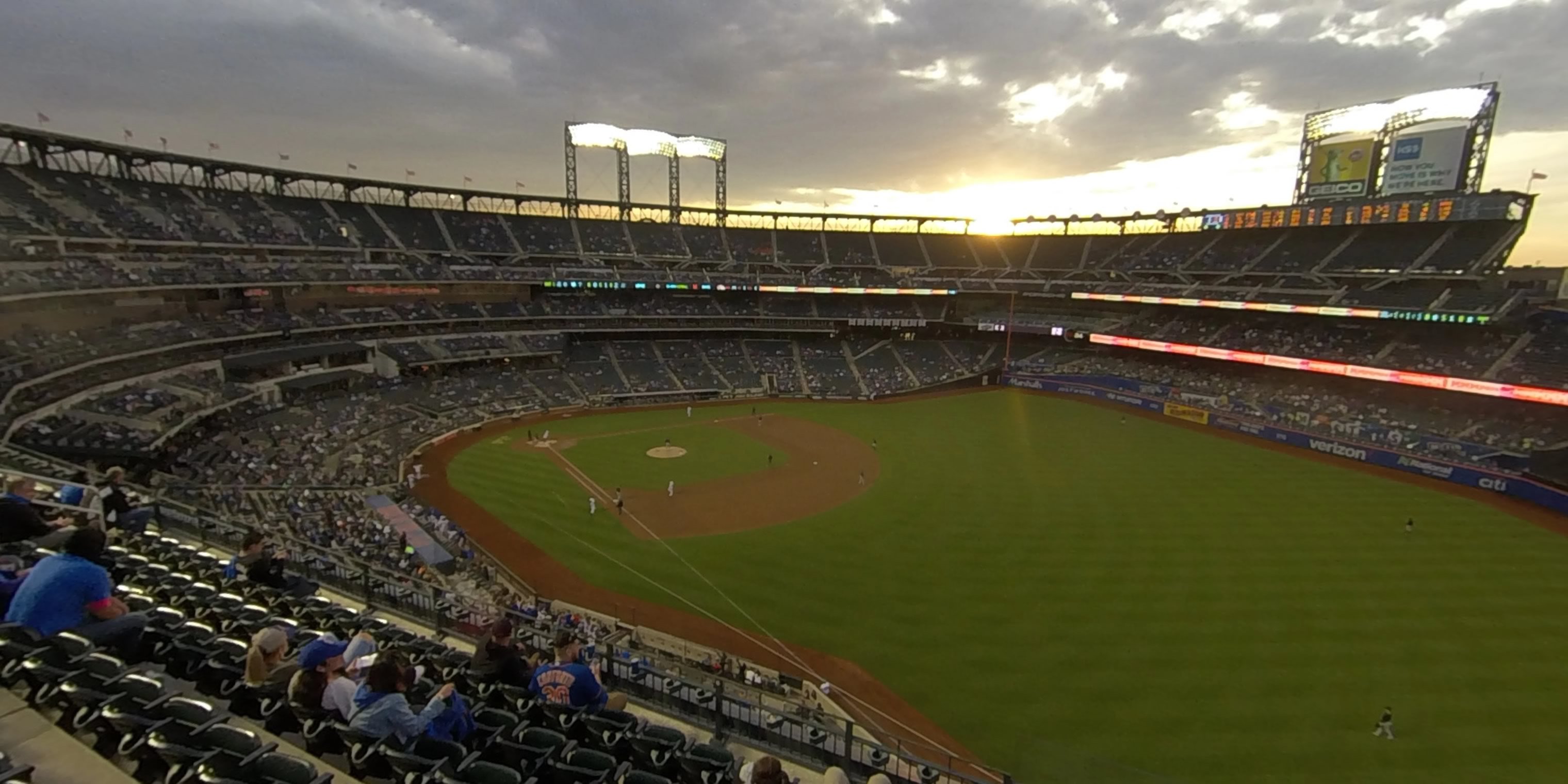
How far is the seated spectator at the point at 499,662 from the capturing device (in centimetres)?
780

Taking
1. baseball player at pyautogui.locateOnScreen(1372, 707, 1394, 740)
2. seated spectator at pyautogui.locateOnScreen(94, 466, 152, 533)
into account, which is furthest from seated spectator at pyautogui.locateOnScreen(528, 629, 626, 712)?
baseball player at pyautogui.locateOnScreen(1372, 707, 1394, 740)

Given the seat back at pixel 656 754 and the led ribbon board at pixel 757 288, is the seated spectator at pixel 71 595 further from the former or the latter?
the led ribbon board at pixel 757 288

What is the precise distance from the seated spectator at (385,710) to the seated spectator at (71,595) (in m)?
3.12

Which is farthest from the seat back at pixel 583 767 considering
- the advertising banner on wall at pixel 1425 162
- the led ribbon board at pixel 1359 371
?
the advertising banner on wall at pixel 1425 162

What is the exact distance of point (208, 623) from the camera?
27.1 ft

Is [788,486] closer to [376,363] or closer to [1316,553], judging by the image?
[1316,553]

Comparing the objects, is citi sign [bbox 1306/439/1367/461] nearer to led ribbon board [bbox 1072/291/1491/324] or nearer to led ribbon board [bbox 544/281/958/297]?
led ribbon board [bbox 1072/291/1491/324]

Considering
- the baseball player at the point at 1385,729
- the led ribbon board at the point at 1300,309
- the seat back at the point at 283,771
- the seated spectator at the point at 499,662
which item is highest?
the led ribbon board at the point at 1300,309

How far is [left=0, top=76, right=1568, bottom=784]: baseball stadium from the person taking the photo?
749 centimetres

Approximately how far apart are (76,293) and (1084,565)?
45.9 metres

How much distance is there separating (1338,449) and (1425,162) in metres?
25.7

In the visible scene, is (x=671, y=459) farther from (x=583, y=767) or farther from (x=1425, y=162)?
(x=1425, y=162)

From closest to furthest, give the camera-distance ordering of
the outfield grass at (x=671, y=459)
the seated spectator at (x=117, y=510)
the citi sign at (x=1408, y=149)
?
the seated spectator at (x=117, y=510), the outfield grass at (x=671, y=459), the citi sign at (x=1408, y=149)

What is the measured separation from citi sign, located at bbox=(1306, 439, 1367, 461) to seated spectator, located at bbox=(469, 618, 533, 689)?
48.9 m
